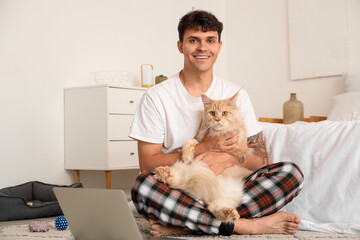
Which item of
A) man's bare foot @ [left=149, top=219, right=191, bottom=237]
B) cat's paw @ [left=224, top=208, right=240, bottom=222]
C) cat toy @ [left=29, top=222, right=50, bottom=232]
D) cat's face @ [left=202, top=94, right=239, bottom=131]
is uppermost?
cat's face @ [left=202, top=94, right=239, bottom=131]

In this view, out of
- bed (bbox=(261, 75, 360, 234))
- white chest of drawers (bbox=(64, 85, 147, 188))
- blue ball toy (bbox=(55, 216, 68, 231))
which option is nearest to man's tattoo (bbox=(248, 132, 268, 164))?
bed (bbox=(261, 75, 360, 234))

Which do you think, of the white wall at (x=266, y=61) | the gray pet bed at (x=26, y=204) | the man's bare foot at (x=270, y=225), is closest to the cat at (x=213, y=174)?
the man's bare foot at (x=270, y=225)

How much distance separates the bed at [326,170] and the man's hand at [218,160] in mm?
358

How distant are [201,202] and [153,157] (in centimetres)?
32

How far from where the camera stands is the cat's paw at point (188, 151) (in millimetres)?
1754

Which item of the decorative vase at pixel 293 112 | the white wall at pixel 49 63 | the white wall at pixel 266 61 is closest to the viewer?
the white wall at pixel 49 63

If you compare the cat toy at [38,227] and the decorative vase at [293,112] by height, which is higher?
the decorative vase at [293,112]

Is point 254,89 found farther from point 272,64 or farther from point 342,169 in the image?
point 342,169

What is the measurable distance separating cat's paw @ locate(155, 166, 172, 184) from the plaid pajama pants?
0.02 metres

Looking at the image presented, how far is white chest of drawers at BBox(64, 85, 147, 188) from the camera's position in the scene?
10.9 ft

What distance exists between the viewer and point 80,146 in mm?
3451

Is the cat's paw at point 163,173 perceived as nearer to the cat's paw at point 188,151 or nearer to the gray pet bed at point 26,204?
the cat's paw at point 188,151

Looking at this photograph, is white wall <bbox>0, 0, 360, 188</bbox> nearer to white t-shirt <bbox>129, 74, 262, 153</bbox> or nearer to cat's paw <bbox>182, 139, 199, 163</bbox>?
white t-shirt <bbox>129, 74, 262, 153</bbox>

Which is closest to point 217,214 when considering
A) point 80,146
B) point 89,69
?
point 80,146
